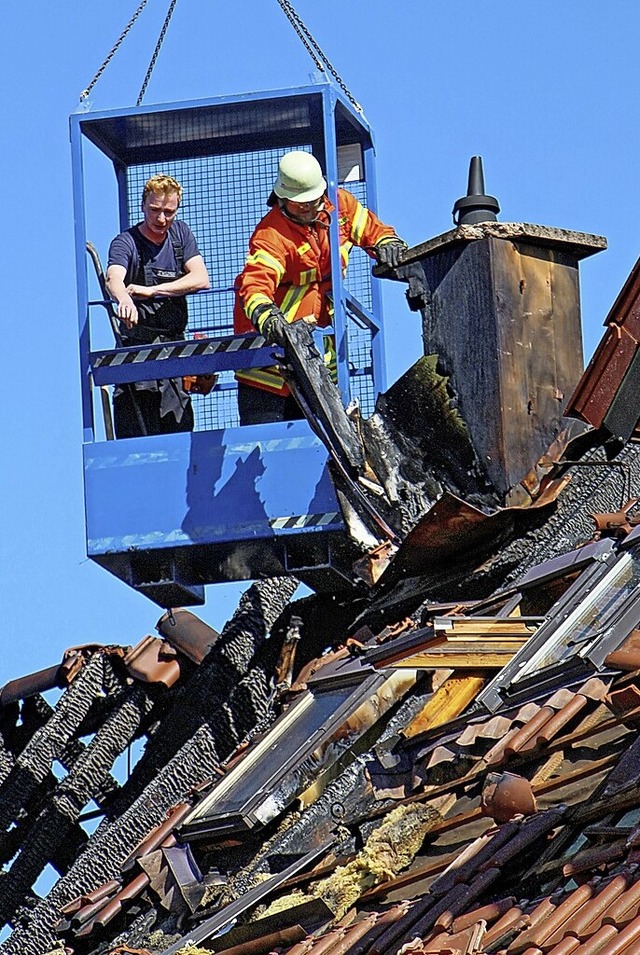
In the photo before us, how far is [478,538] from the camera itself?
1456cm

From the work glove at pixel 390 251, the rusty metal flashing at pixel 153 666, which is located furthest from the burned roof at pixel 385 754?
the work glove at pixel 390 251

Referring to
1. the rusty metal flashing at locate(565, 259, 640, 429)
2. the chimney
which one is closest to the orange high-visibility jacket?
the chimney

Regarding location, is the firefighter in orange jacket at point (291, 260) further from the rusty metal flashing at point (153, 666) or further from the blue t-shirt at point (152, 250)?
the rusty metal flashing at point (153, 666)

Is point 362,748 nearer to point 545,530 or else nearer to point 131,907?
point 131,907

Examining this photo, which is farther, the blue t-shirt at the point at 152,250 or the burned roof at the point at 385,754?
the blue t-shirt at the point at 152,250

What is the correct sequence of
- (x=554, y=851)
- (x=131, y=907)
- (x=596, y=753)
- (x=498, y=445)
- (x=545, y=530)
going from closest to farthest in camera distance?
(x=554, y=851)
(x=596, y=753)
(x=131, y=907)
(x=545, y=530)
(x=498, y=445)

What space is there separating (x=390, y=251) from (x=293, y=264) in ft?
2.04

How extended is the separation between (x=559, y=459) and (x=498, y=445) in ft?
3.20

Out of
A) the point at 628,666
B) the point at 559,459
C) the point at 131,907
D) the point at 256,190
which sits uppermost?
the point at 256,190

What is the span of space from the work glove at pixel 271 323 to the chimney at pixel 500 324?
3.04 ft

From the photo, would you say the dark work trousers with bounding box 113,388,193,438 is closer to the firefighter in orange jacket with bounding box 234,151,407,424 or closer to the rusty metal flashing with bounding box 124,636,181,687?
the firefighter in orange jacket with bounding box 234,151,407,424

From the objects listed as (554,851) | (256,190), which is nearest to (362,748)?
(554,851)

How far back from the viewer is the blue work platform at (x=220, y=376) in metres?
16.7

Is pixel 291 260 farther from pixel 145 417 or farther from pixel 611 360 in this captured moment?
pixel 611 360
